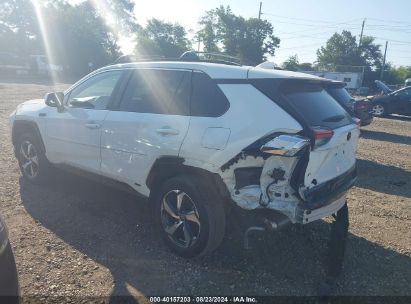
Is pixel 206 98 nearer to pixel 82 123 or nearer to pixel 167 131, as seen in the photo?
pixel 167 131

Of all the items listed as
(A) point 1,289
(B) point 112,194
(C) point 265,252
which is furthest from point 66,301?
(B) point 112,194

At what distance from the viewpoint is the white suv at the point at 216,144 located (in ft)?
10.8

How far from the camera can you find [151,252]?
400 centimetres

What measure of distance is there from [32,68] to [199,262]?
3812 cm

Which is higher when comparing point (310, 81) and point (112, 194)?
point (310, 81)

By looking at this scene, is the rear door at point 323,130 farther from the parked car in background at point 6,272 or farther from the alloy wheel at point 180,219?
the parked car in background at point 6,272

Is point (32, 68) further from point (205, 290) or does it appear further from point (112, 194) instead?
point (205, 290)

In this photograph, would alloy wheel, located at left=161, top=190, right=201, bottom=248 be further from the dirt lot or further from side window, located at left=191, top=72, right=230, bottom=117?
side window, located at left=191, top=72, right=230, bottom=117

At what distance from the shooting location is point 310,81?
12.1 feet

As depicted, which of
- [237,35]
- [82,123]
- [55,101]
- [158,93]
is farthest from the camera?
[237,35]

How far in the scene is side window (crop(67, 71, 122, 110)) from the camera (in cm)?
468

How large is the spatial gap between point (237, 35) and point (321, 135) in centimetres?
7037

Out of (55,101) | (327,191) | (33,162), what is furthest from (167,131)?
(33,162)

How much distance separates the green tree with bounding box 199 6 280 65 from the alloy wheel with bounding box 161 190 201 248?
2514 inches
